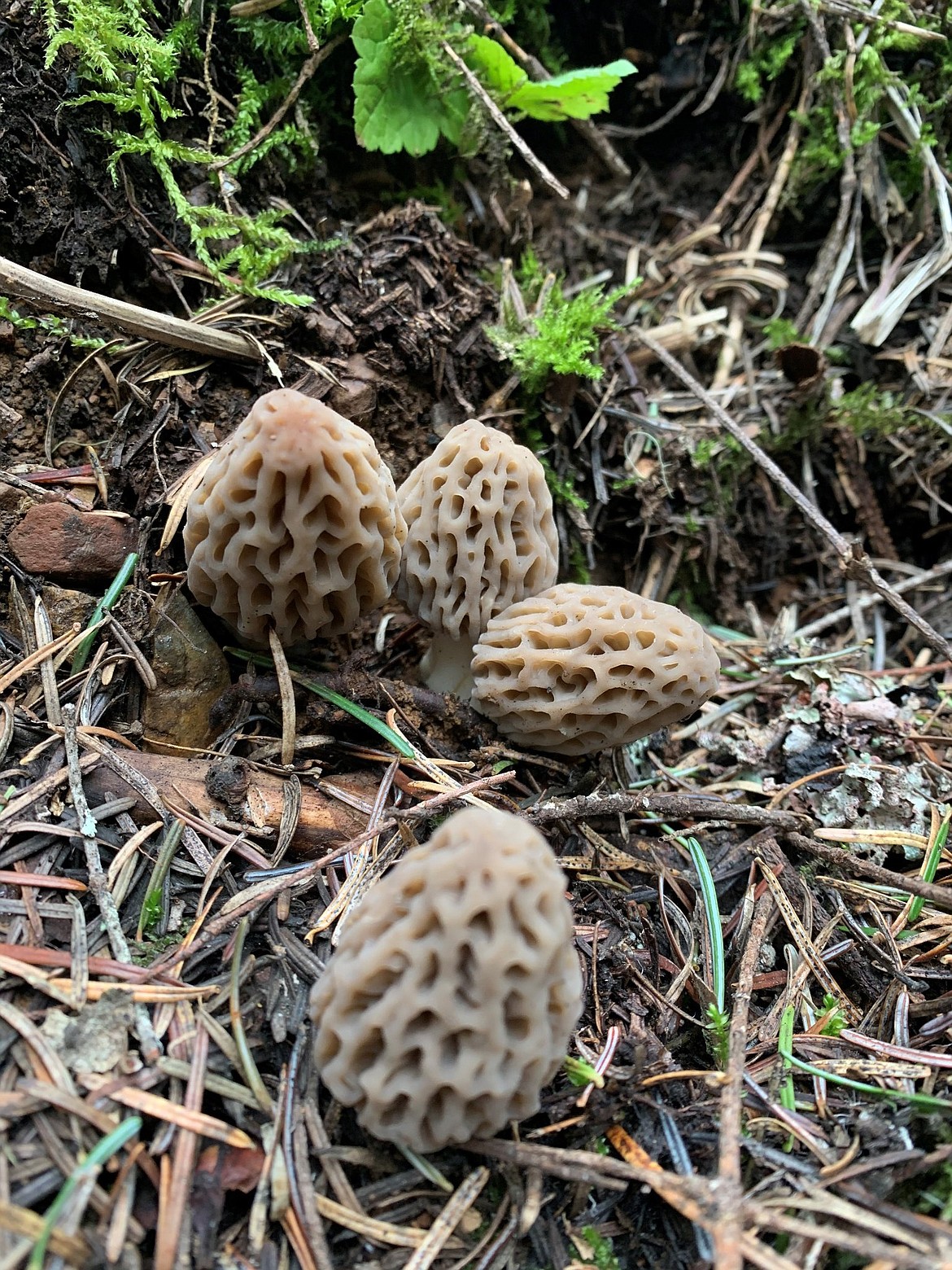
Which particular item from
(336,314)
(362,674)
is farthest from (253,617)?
(336,314)

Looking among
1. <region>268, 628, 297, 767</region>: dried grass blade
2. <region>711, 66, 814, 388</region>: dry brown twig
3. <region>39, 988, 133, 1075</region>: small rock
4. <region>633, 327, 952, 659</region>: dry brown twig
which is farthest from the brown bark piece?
<region>711, 66, 814, 388</region>: dry brown twig

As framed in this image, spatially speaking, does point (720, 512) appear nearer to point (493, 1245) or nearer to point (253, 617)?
point (253, 617)

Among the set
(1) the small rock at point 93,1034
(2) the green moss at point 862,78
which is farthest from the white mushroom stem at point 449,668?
(2) the green moss at point 862,78

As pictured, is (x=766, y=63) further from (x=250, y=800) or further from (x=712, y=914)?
(x=250, y=800)

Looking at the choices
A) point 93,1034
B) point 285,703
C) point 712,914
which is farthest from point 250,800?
point 712,914

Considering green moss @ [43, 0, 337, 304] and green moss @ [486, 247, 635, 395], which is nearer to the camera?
green moss @ [43, 0, 337, 304]

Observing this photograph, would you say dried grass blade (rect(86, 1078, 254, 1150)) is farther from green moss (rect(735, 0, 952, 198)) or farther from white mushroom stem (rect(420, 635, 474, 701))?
green moss (rect(735, 0, 952, 198))
